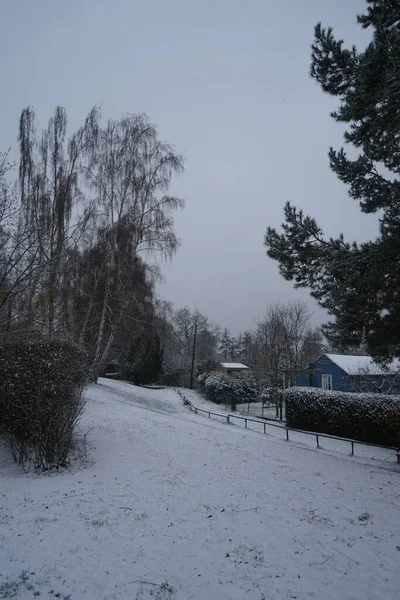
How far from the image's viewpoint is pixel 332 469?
27.0 ft

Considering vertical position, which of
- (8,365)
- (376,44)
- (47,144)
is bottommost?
(8,365)

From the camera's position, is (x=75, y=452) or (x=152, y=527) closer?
(x=152, y=527)

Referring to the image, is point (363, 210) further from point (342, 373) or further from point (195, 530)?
point (342, 373)

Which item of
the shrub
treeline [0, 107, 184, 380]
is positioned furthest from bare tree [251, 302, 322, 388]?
the shrub

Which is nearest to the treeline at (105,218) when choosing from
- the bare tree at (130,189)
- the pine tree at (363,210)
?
the bare tree at (130,189)

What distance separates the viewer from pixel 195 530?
463 cm

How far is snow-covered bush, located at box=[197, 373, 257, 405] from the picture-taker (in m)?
25.4

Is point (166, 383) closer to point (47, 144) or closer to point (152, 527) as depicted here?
point (47, 144)

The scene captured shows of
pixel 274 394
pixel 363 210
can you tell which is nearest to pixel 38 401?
pixel 363 210

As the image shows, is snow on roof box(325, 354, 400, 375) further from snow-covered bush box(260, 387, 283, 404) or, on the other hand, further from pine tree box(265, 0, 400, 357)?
pine tree box(265, 0, 400, 357)

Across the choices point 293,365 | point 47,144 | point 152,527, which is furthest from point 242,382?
point 152,527

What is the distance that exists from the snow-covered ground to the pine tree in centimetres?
369

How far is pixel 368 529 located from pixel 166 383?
1426 inches

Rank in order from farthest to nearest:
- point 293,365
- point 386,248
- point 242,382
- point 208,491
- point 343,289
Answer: point 242,382, point 293,365, point 343,289, point 386,248, point 208,491
